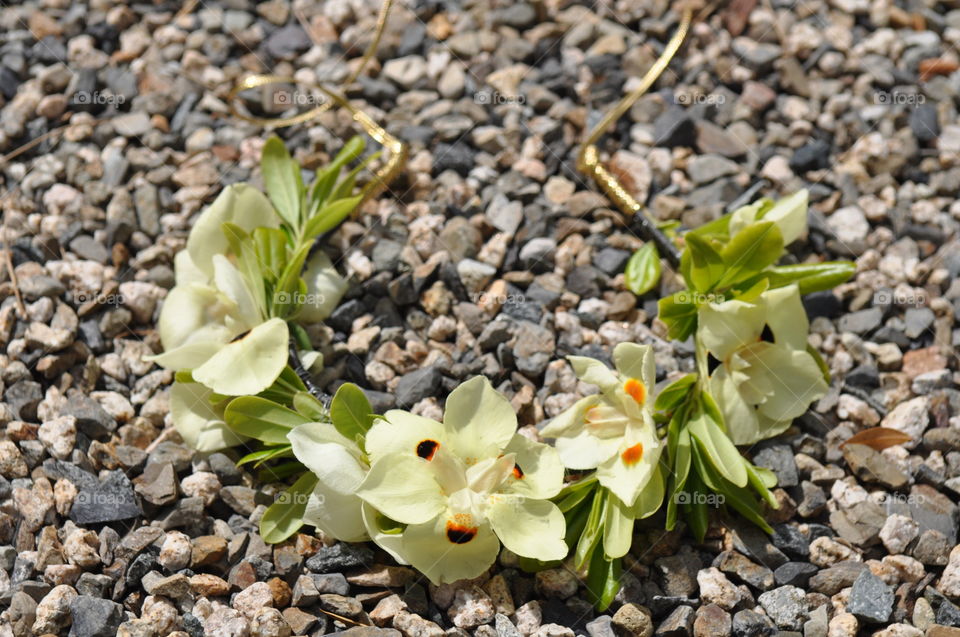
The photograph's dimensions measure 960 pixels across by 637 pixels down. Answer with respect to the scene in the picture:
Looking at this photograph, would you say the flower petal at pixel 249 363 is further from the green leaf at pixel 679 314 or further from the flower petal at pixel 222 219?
the green leaf at pixel 679 314

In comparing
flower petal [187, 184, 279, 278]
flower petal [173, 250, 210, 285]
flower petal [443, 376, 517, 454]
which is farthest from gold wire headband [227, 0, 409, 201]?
flower petal [443, 376, 517, 454]

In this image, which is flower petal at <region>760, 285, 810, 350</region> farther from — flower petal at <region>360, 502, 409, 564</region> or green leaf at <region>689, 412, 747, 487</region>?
flower petal at <region>360, 502, 409, 564</region>

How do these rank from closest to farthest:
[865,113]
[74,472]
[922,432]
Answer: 1. [74,472]
2. [922,432]
3. [865,113]

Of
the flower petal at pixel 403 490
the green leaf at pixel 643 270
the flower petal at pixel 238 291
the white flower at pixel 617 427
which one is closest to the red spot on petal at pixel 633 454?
the white flower at pixel 617 427

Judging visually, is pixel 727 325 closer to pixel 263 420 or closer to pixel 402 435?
pixel 402 435

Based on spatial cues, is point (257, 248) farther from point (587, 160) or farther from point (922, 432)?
point (922, 432)

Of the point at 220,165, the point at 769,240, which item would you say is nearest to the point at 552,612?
the point at 769,240

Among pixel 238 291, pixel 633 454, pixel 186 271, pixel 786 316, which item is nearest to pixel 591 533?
pixel 633 454
